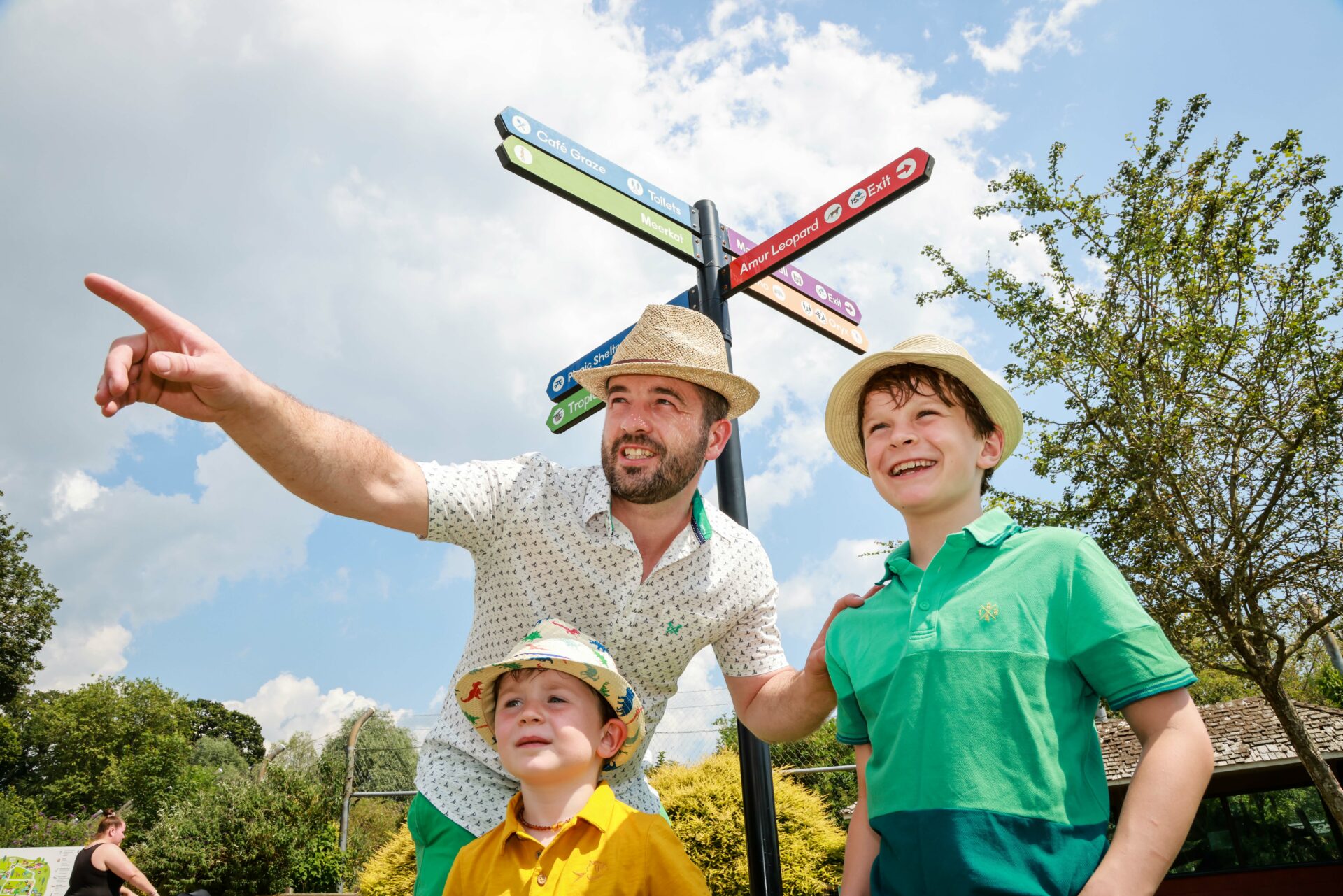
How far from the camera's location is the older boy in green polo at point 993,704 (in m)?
1.57

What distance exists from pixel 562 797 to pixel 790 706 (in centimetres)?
77

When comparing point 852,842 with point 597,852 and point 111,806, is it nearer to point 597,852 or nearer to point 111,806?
point 597,852

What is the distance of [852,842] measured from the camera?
78.6 inches

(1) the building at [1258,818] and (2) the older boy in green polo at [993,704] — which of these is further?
(1) the building at [1258,818]

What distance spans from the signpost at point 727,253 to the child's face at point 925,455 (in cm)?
159

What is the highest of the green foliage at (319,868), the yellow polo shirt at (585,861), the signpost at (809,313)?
the signpost at (809,313)

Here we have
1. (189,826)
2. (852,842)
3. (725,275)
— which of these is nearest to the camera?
(852,842)

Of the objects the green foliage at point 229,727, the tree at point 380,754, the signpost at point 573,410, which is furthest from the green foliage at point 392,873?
the green foliage at point 229,727

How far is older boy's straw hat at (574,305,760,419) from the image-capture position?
2932mm

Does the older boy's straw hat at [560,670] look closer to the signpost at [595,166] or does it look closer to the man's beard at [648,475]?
the man's beard at [648,475]

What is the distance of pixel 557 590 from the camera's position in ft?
8.89

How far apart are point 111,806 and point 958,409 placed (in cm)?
5487

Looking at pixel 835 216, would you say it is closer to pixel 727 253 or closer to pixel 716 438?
pixel 727 253

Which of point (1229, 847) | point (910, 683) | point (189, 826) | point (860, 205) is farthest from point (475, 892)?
point (189, 826)
